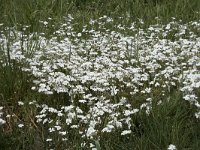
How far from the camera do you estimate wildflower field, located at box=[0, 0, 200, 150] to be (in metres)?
4.29

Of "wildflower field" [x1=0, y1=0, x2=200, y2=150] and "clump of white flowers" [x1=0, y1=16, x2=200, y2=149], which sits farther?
"clump of white flowers" [x1=0, y1=16, x2=200, y2=149]

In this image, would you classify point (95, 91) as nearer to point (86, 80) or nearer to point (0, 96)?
point (86, 80)

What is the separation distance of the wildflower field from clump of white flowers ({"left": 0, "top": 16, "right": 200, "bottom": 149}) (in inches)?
0.5

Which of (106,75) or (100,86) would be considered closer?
(100,86)

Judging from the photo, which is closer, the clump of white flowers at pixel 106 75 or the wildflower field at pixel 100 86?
the wildflower field at pixel 100 86

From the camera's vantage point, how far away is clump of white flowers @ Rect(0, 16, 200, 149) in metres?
4.55

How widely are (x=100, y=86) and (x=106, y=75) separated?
0.21 meters

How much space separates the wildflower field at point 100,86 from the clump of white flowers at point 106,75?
0.01 meters

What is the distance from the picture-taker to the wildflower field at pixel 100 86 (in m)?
4.29

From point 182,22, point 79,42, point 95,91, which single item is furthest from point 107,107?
point 182,22

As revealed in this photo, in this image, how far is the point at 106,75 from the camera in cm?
534

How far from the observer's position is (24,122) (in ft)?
15.9

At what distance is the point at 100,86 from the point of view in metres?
5.19

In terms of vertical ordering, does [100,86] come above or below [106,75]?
below
